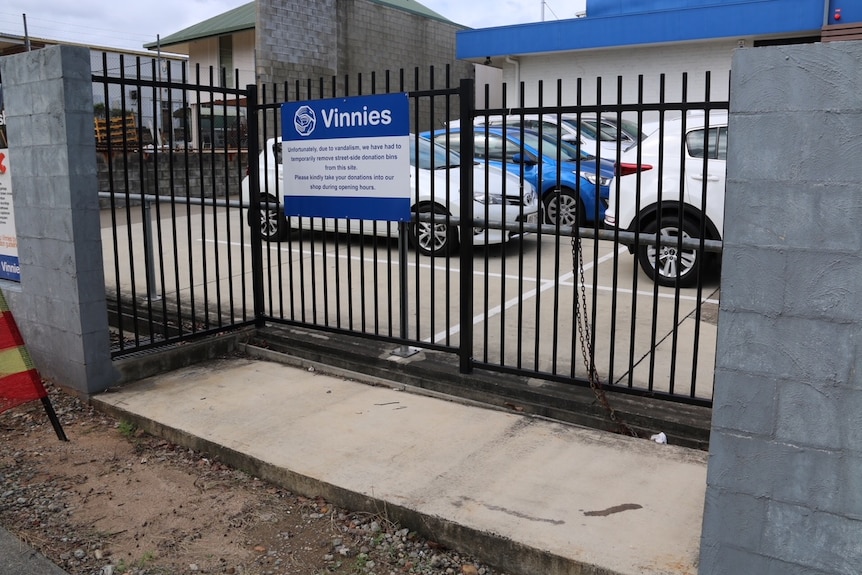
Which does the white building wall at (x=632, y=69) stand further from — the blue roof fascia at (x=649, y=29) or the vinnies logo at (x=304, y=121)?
the vinnies logo at (x=304, y=121)

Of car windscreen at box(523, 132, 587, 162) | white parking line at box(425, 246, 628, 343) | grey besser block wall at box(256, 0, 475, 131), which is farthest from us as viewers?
grey besser block wall at box(256, 0, 475, 131)

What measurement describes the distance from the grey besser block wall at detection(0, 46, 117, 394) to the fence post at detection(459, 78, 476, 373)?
2.48 m

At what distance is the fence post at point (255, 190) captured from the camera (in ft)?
19.9

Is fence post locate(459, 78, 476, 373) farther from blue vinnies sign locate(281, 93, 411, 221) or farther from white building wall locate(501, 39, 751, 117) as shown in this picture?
white building wall locate(501, 39, 751, 117)

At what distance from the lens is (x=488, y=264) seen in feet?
20.5

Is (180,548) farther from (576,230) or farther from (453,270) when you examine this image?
(453,270)

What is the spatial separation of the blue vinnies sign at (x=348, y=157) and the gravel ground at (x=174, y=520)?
81.3 inches

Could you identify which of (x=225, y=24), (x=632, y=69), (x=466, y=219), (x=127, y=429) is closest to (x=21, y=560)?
(x=127, y=429)

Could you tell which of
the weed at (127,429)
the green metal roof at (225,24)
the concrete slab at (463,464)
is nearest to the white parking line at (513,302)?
the concrete slab at (463,464)

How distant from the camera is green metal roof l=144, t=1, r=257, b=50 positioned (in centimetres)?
2525

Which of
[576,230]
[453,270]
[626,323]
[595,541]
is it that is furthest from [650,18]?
[595,541]

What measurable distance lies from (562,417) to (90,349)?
10.7ft

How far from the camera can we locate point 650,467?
3.82 m

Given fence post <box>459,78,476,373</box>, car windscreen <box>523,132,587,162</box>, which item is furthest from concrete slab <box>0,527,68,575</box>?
car windscreen <box>523,132,587,162</box>
